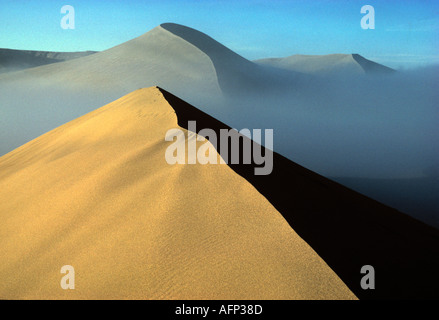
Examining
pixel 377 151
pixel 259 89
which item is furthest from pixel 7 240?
pixel 259 89

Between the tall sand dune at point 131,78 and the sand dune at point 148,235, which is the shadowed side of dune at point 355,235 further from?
the tall sand dune at point 131,78

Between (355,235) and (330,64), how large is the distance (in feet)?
190

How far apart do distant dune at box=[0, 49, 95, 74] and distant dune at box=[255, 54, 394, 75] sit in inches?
1868

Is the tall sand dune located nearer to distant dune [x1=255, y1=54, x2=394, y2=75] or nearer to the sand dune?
distant dune [x1=255, y1=54, x2=394, y2=75]

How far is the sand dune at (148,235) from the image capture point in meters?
3.01

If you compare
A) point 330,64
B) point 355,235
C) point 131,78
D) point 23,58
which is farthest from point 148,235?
point 23,58

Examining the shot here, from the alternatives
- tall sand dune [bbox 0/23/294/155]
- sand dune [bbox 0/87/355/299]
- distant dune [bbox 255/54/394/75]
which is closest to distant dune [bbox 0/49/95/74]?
tall sand dune [bbox 0/23/294/155]

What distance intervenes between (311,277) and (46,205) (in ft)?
10.5

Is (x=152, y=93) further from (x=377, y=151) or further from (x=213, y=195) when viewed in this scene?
(x=377, y=151)

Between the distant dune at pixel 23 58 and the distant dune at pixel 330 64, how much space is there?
47435 mm

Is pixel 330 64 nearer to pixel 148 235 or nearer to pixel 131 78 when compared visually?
pixel 131 78

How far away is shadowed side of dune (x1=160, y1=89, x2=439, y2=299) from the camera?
11.2 feet

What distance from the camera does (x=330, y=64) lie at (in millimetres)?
57938

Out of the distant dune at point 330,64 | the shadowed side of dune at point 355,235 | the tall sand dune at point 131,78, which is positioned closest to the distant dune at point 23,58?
the tall sand dune at point 131,78
